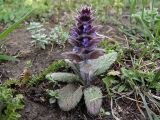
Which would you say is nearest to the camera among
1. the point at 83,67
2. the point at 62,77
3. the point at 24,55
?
the point at 83,67

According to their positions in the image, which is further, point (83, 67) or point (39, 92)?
point (39, 92)

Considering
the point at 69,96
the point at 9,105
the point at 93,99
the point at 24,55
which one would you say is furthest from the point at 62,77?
the point at 24,55

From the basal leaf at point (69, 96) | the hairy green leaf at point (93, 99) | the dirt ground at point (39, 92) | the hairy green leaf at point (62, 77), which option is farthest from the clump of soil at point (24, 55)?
the hairy green leaf at point (93, 99)

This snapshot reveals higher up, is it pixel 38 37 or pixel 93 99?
pixel 38 37

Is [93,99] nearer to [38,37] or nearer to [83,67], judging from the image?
[83,67]

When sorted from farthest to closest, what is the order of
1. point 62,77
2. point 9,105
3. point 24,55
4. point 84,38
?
1. point 24,55
2. point 62,77
3. point 84,38
4. point 9,105

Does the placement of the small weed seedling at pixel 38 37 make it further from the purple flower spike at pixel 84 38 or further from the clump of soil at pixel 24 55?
the purple flower spike at pixel 84 38

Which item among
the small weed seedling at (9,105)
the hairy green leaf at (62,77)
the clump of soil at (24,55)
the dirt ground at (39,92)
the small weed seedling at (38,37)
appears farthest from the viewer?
the small weed seedling at (38,37)
